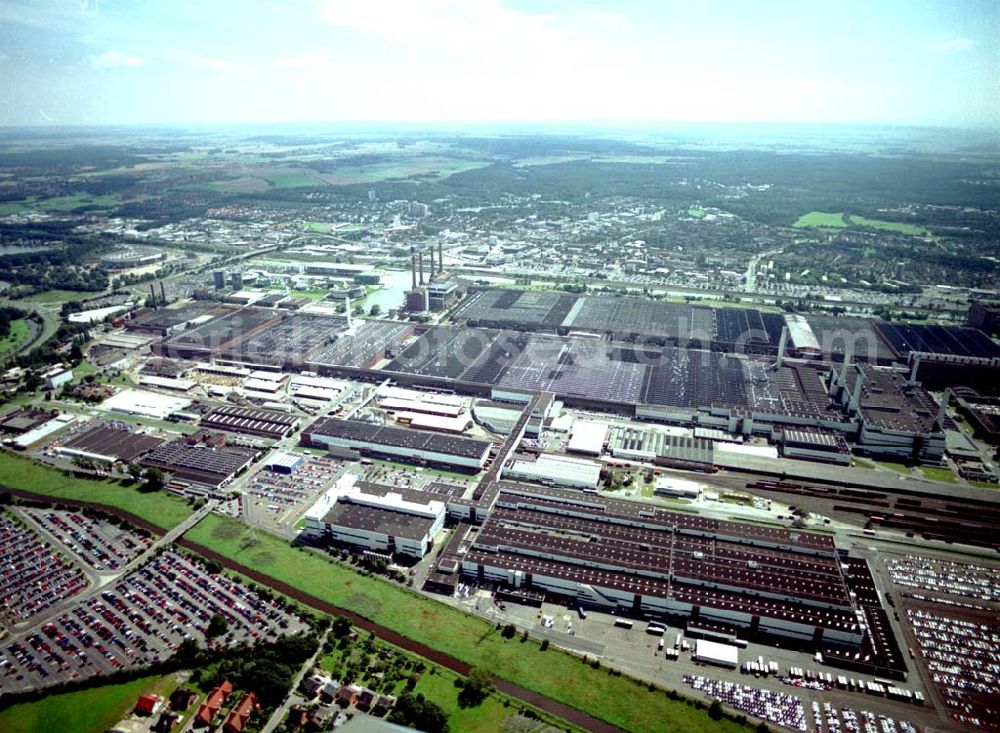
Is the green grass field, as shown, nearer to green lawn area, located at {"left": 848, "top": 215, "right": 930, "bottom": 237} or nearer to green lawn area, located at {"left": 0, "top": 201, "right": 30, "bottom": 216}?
green lawn area, located at {"left": 848, "top": 215, "right": 930, "bottom": 237}

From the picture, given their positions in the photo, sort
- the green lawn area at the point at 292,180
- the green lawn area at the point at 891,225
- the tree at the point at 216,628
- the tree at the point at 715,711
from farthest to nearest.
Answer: the green lawn area at the point at 292,180 < the green lawn area at the point at 891,225 < the tree at the point at 216,628 < the tree at the point at 715,711

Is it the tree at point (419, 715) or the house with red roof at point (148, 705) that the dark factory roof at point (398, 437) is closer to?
the tree at point (419, 715)

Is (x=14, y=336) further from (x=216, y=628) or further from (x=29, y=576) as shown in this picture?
(x=216, y=628)

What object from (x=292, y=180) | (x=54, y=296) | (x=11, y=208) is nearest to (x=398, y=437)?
(x=54, y=296)

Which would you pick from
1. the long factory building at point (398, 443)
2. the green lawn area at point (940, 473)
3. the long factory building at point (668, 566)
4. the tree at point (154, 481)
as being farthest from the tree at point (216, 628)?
the green lawn area at point (940, 473)

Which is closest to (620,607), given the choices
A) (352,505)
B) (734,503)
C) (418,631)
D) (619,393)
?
(418,631)

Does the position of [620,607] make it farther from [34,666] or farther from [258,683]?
[34,666]

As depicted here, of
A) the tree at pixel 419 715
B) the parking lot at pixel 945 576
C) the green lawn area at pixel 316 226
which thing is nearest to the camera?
the tree at pixel 419 715
